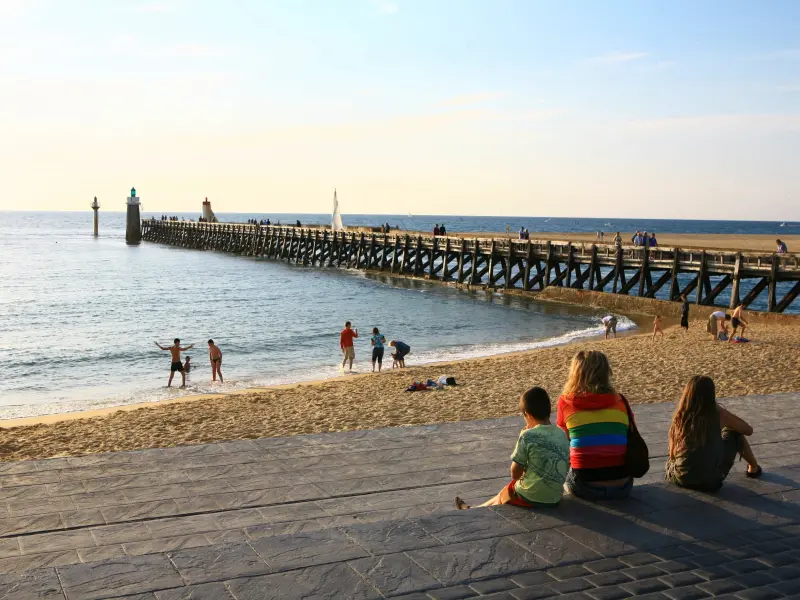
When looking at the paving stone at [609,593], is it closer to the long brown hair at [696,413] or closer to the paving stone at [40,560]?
the long brown hair at [696,413]

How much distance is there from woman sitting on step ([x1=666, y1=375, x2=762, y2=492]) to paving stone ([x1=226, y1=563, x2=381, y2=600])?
2.59m

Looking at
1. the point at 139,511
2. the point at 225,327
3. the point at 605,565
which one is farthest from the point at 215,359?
Result: the point at 605,565

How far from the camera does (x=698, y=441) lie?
5.22 m

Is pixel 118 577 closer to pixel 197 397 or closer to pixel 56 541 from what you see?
pixel 56 541

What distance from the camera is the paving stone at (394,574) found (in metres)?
3.73

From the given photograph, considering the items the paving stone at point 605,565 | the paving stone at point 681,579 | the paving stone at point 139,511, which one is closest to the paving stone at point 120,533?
the paving stone at point 139,511

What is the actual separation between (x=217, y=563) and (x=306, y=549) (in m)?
0.48

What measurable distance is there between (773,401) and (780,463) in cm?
315

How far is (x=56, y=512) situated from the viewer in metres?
5.73

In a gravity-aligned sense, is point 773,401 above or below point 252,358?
above

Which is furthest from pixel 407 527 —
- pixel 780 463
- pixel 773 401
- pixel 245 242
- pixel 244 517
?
pixel 245 242

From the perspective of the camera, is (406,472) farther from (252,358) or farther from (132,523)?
(252,358)

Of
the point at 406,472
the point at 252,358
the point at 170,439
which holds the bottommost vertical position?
the point at 252,358

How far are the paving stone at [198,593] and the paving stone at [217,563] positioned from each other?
0.08 meters
